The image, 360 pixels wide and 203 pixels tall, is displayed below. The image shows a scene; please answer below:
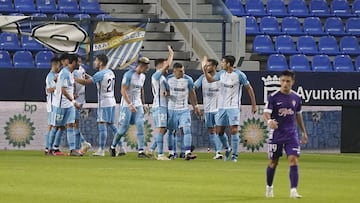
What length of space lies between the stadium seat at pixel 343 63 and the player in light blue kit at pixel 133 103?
24.6ft

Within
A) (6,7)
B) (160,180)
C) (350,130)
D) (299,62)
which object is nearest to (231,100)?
(350,130)

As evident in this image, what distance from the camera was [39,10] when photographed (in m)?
32.2

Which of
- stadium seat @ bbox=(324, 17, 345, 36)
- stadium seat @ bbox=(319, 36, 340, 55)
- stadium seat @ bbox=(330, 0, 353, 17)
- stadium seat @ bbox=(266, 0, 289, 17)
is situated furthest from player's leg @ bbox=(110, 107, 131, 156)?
stadium seat @ bbox=(330, 0, 353, 17)

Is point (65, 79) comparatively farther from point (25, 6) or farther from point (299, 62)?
point (299, 62)

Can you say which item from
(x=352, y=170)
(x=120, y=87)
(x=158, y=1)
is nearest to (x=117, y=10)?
(x=158, y=1)

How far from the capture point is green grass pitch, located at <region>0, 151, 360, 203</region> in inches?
619

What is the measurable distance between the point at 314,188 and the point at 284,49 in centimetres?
1575

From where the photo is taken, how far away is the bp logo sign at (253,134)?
99.9 ft

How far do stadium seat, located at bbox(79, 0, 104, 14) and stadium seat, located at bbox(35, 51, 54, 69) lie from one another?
287cm

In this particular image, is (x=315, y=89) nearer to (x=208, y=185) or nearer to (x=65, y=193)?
(x=208, y=185)

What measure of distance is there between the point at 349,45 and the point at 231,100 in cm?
886

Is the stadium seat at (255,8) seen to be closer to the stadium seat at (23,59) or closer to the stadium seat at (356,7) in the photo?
the stadium seat at (356,7)

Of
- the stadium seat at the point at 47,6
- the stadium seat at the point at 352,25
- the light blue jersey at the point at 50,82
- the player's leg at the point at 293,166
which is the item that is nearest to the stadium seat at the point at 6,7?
the stadium seat at the point at 47,6

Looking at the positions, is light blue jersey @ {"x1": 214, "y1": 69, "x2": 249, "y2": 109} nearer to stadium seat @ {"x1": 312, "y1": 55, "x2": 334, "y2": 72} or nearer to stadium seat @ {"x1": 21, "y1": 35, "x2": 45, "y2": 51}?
stadium seat @ {"x1": 21, "y1": 35, "x2": 45, "y2": 51}
